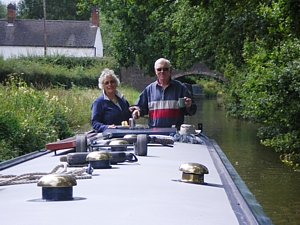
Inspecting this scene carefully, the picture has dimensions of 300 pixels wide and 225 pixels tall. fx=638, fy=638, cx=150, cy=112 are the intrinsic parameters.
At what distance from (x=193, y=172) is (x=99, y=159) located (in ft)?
1.84

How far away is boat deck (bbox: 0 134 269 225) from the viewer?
8.06 feet

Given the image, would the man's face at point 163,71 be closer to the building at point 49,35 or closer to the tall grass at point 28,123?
the tall grass at point 28,123

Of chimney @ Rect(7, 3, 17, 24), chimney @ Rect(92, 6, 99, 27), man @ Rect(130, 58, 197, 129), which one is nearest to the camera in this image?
man @ Rect(130, 58, 197, 129)

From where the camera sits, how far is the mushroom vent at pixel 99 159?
354 centimetres

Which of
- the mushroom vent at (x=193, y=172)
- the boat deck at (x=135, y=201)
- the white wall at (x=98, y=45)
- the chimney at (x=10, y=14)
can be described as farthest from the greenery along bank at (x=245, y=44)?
the chimney at (x=10, y=14)

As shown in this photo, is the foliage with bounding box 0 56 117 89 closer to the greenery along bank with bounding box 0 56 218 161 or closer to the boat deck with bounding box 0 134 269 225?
the greenery along bank with bounding box 0 56 218 161

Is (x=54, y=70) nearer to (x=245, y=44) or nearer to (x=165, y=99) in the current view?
(x=245, y=44)

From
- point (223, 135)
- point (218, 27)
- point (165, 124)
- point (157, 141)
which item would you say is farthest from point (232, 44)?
point (157, 141)

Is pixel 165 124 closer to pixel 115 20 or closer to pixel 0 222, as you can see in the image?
pixel 0 222

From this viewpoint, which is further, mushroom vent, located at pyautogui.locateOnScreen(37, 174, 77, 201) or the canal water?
the canal water

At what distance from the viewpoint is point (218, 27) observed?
17.8m

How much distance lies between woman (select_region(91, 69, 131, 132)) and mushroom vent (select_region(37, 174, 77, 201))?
404cm

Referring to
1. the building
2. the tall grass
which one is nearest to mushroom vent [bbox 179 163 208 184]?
the tall grass

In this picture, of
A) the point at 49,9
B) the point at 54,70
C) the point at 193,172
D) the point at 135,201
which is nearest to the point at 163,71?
the point at 193,172
